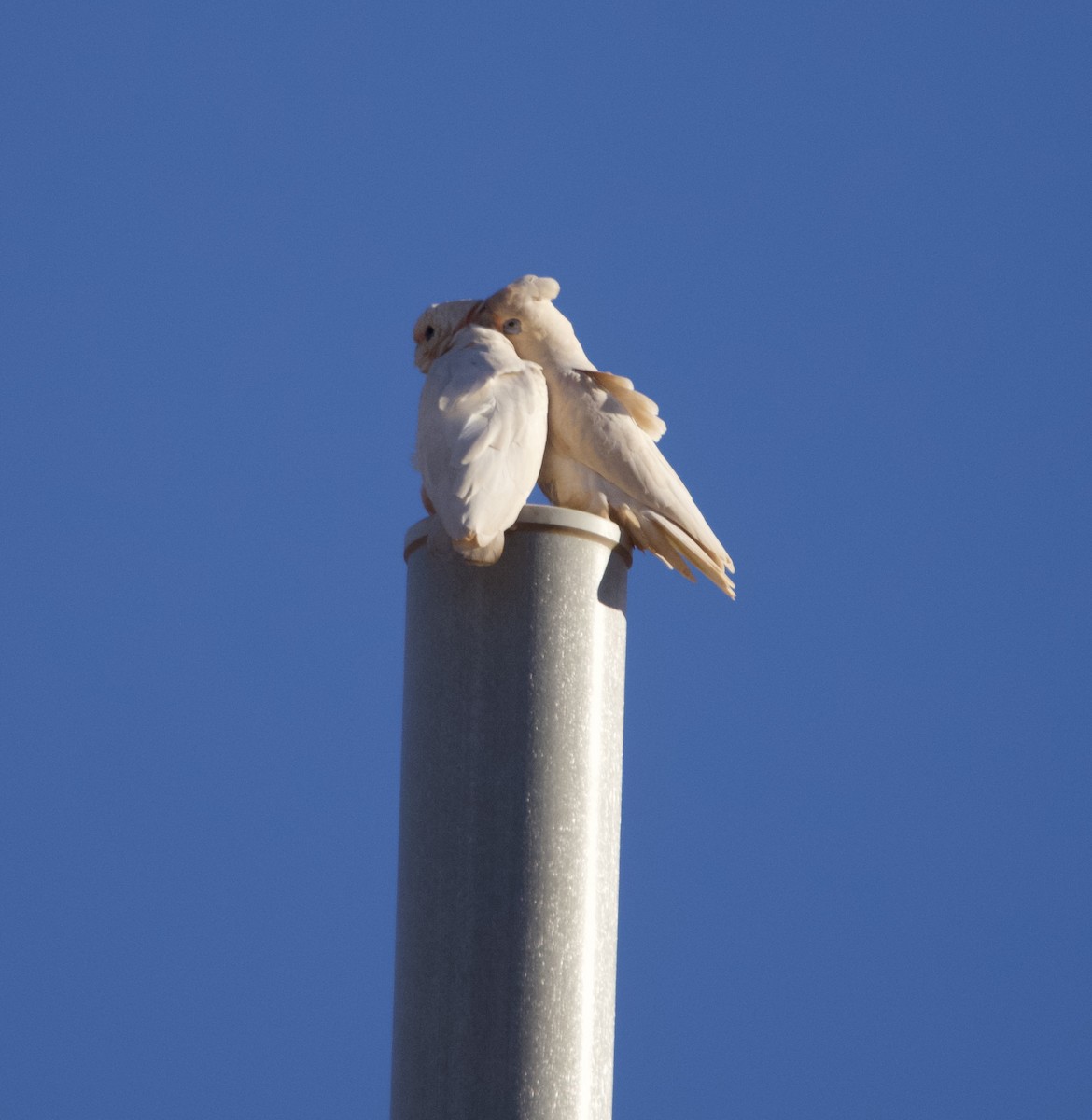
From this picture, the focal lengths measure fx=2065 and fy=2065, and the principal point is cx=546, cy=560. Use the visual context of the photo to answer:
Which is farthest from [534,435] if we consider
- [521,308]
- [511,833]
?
[511,833]

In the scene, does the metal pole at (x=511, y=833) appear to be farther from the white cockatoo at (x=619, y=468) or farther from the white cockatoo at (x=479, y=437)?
the white cockatoo at (x=619, y=468)

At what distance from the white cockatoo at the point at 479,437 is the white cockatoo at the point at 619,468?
0.16 meters

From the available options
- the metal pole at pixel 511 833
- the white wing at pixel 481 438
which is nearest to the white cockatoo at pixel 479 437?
the white wing at pixel 481 438

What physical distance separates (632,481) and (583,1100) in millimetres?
2267

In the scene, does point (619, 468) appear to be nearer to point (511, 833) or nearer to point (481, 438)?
point (481, 438)

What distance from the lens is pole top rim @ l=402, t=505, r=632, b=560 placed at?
278 inches

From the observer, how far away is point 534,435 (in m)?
7.39

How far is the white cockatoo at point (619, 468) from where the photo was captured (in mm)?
7582

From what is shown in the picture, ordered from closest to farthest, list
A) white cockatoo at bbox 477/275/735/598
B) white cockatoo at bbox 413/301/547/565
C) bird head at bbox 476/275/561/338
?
white cockatoo at bbox 413/301/547/565 < white cockatoo at bbox 477/275/735/598 < bird head at bbox 476/275/561/338

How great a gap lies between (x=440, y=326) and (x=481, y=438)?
1199 millimetres

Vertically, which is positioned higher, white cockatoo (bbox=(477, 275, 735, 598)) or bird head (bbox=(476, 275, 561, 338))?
bird head (bbox=(476, 275, 561, 338))

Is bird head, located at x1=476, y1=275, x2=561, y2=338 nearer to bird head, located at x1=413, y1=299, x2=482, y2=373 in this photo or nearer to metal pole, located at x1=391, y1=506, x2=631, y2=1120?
bird head, located at x1=413, y1=299, x2=482, y2=373

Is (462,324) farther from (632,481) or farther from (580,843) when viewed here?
(580,843)

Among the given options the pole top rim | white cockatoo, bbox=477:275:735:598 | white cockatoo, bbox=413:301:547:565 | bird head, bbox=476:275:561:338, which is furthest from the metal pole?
bird head, bbox=476:275:561:338
